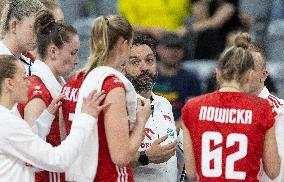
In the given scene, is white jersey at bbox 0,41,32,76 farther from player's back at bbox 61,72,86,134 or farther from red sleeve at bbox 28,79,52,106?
player's back at bbox 61,72,86,134

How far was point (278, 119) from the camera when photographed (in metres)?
5.89

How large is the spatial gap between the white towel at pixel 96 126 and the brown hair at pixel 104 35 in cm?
7

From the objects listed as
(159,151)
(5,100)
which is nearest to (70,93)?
(5,100)

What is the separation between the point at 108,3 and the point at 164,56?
2.04m

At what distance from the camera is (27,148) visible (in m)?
5.01

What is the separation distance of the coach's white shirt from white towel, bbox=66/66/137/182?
9 centimetres

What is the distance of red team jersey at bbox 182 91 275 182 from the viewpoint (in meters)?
5.28

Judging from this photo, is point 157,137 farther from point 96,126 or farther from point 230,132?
point 96,126

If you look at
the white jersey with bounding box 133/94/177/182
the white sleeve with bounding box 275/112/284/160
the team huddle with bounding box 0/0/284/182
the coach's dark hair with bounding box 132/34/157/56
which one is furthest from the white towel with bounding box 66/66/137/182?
the coach's dark hair with bounding box 132/34/157/56

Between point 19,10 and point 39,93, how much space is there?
564mm

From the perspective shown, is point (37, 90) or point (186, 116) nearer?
point (186, 116)

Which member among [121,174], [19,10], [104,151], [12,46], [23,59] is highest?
[19,10]

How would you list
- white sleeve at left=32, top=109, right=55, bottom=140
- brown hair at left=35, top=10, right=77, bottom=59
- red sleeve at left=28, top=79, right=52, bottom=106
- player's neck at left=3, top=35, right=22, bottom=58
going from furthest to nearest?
player's neck at left=3, top=35, right=22, bottom=58 < brown hair at left=35, top=10, right=77, bottom=59 < red sleeve at left=28, top=79, right=52, bottom=106 < white sleeve at left=32, top=109, right=55, bottom=140

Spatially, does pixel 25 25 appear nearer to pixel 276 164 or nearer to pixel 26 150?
pixel 26 150
